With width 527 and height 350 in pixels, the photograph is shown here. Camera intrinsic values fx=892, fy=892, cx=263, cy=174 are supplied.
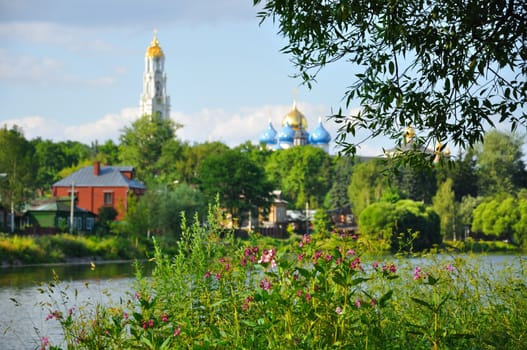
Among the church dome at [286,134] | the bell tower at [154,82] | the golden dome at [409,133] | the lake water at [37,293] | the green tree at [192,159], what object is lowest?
the lake water at [37,293]

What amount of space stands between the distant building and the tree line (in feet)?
99.7

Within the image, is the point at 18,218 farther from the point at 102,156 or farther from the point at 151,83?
the point at 151,83

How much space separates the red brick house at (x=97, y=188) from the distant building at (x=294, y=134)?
261 ft

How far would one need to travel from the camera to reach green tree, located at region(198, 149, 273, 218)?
7356 centimetres

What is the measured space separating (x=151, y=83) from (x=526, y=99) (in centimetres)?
15335

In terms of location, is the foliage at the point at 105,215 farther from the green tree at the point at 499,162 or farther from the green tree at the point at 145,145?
the green tree at the point at 499,162

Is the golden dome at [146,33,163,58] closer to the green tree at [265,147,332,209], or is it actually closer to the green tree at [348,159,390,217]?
the green tree at [265,147,332,209]

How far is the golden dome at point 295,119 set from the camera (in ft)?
517

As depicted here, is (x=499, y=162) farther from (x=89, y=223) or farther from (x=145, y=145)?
(x=89, y=223)

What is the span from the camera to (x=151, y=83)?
16000 centimetres

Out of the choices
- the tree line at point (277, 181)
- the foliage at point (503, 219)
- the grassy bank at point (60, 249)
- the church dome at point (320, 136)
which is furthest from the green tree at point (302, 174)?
the grassy bank at point (60, 249)

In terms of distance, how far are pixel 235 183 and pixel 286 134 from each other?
7950 centimetres

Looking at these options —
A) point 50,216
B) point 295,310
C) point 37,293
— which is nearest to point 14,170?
point 50,216

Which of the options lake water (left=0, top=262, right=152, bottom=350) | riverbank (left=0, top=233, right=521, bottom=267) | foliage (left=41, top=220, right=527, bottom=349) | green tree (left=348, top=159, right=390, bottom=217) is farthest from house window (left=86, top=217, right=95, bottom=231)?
foliage (left=41, top=220, right=527, bottom=349)
